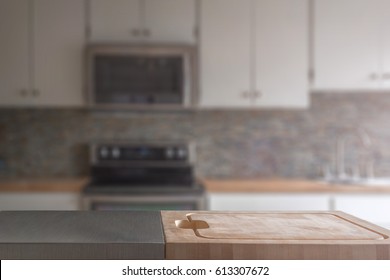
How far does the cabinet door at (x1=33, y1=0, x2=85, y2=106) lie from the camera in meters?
2.91

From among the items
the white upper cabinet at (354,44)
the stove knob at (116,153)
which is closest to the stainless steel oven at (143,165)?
the stove knob at (116,153)

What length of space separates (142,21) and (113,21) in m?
0.19

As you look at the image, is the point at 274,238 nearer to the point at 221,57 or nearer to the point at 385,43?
the point at 221,57

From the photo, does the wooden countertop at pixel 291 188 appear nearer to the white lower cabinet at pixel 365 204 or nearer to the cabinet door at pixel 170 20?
the white lower cabinet at pixel 365 204

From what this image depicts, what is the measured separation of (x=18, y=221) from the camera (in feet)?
3.36

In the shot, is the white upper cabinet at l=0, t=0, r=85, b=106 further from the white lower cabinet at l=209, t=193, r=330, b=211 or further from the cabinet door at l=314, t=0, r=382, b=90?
the cabinet door at l=314, t=0, r=382, b=90

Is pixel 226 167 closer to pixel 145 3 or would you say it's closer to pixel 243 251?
pixel 145 3

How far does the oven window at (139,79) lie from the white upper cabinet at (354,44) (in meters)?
0.94

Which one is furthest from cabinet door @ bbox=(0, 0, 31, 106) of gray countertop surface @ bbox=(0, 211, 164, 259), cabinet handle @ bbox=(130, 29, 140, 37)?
gray countertop surface @ bbox=(0, 211, 164, 259)

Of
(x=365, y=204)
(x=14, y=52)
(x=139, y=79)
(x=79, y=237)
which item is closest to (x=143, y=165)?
(x=139, y=79)

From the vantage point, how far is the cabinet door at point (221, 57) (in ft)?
9.63

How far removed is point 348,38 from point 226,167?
121cm
